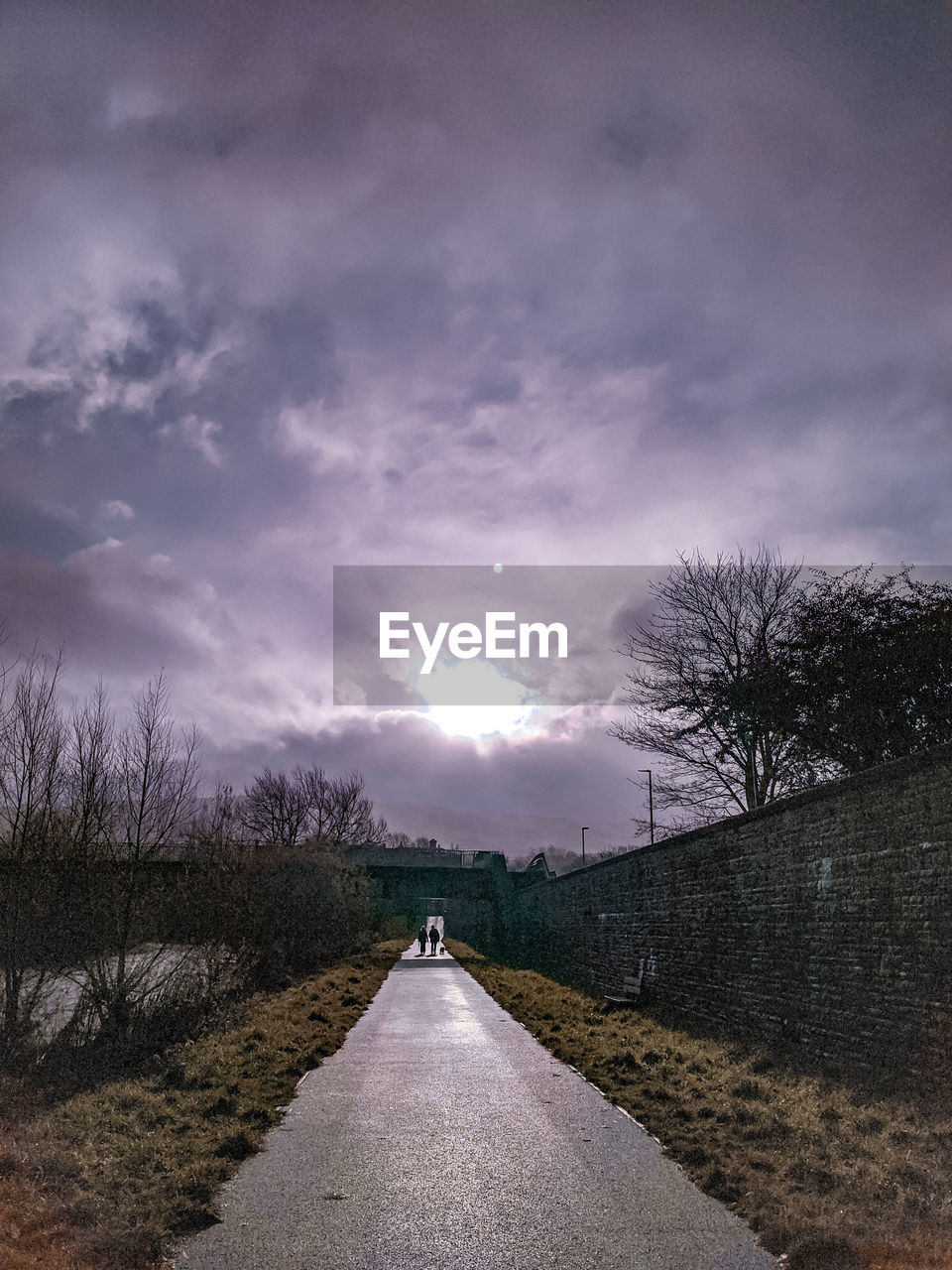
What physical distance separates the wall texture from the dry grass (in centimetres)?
63

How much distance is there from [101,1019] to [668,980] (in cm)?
876

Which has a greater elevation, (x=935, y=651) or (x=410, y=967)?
(x=935, y=651)

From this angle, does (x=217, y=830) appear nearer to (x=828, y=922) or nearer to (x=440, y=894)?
(x=828, y=922)

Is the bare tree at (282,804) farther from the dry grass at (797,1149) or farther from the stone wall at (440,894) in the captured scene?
the dry grass at (797,1149)

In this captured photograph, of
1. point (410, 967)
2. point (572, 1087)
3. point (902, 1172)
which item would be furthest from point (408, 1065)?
point (410, 967)

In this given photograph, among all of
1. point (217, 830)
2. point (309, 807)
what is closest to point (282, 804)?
point (309, 807)

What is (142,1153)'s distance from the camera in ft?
22.2

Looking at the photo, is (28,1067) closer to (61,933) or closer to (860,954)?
(61,933)

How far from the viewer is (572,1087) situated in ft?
32.1

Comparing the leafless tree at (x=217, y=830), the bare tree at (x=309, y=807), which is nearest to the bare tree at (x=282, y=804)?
the bare tree at (x=309, y=807)

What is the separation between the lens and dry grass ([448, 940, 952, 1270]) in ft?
16.2

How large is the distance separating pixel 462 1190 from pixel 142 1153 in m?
2.52

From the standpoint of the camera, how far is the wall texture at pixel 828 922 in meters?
7.89

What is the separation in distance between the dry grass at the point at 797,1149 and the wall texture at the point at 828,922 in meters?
0.63
